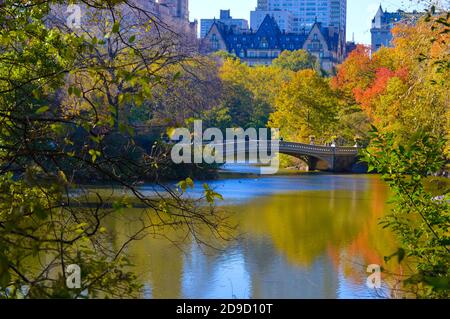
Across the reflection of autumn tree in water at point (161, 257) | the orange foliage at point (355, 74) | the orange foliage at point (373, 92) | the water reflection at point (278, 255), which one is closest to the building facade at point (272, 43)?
the orange foliage at point (355, 74)

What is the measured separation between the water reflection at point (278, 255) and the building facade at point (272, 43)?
71768 millimetres

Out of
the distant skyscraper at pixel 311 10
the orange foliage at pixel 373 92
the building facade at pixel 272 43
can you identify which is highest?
the distant skyscraper at pixel 311 10

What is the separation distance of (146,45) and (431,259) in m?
15.4

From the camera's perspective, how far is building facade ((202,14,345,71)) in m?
87.6

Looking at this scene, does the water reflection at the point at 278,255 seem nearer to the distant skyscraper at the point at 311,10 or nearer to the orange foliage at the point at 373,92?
the orange foliage at the point at 373,92

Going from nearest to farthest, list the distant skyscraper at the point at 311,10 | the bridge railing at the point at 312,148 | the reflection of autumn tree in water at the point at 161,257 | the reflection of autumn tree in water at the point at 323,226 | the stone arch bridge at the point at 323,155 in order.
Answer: the reflection of autumn tree in water at the point at 161,257 < the reflection of autumn tree in water at the point at 323,226 < the bridge railing at the point at 312,148 < the stone arch bridge at the point at 323,155 < the distant skyscraper at the point at 311,10

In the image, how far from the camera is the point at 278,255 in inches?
416

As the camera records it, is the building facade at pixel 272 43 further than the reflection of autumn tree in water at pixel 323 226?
Yes

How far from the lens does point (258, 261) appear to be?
1002cm

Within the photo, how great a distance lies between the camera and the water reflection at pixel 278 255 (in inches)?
338

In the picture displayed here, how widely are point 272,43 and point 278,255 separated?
7921 cm

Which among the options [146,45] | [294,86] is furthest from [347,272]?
[294,86]

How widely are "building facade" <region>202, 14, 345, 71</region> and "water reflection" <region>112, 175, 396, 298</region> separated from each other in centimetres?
7177
